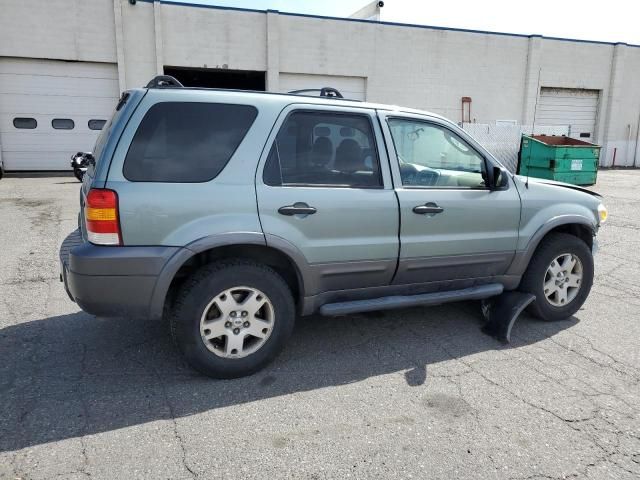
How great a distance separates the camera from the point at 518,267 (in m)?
4.28

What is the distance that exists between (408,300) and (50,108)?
1598cm

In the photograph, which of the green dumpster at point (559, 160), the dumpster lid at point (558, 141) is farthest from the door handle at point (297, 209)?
the dumpster lid at point (558, 141)

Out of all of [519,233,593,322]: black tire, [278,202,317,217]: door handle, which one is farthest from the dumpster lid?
[278,202,317,217]: door handle

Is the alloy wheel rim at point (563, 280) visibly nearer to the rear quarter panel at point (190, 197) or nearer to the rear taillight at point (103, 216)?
the rear quarter panel at point (190, 197)

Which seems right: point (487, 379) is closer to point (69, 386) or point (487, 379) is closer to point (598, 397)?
point (598, 397)

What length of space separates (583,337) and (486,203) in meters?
1.45

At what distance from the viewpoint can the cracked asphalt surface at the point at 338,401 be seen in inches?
101

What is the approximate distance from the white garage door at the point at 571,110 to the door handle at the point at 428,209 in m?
20.4

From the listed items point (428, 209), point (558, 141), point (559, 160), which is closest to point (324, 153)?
point (428, 209)

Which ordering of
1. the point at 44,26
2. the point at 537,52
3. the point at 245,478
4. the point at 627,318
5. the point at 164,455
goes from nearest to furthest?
the point at 245,478 < the point at 164,455 < the point at 627,318 < the point at 44,26 < the point at 537,52

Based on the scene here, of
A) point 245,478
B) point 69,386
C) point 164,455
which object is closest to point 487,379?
point 245,478

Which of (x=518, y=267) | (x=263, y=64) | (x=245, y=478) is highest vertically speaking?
(x=263, y=64)

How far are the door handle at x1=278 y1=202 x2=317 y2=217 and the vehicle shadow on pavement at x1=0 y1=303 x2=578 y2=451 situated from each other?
1.15 metres

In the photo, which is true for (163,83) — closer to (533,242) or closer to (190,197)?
(190,197)
